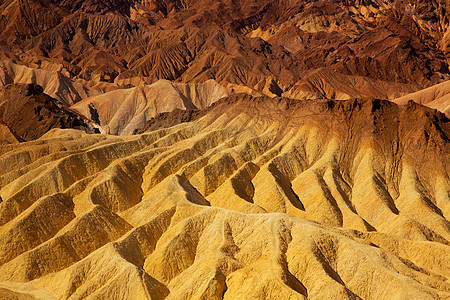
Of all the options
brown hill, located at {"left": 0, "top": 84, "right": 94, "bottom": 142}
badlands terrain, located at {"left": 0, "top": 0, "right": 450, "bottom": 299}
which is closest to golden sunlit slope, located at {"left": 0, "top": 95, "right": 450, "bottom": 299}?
badlands terrain, located at {"left": 0, "top": 0, "right": 450, "bottom": 299}

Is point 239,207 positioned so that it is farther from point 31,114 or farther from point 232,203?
point 31,114

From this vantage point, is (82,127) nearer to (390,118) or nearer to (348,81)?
(390,118)

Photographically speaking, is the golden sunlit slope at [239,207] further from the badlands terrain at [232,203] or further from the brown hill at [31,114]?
the brown hill at [31,114]

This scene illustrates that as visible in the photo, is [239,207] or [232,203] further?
[232,203]

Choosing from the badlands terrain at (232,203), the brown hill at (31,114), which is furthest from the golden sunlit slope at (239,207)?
the brown hill at (31,114)

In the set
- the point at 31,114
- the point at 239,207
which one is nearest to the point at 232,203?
the point at 239,207

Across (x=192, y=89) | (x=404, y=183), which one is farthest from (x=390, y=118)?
(x=192, y=89)

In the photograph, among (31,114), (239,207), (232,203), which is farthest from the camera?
(31,114)

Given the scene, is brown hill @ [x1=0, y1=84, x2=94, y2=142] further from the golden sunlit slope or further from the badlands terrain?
the golden sunlit slope

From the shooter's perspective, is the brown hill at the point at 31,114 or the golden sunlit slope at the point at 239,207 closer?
the golden sunlit slope at the point at 239,207
